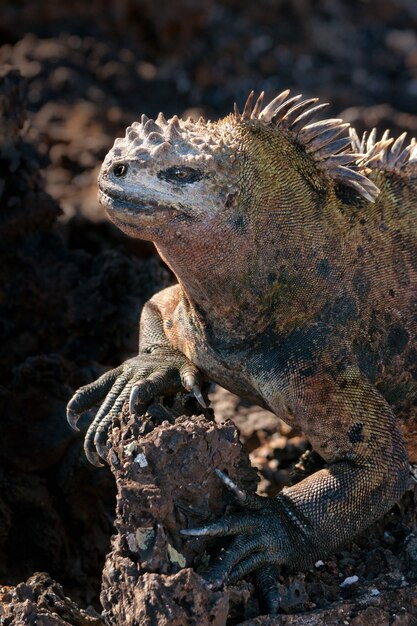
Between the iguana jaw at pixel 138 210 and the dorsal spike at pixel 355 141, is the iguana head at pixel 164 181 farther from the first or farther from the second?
the dorsal spike at pixel 355 141

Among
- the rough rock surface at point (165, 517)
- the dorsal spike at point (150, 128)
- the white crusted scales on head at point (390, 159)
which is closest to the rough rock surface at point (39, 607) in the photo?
the rough rock surface at point (165, 517)

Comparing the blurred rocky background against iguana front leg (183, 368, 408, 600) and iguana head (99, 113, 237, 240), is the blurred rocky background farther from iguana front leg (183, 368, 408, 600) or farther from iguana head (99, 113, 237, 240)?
iguana head (99, 113, 237, 240)

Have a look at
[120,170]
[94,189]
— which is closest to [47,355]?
[120,170]

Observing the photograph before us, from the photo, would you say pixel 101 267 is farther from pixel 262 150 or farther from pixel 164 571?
pixel 164 571

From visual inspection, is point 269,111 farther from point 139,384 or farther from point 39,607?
point 39,607

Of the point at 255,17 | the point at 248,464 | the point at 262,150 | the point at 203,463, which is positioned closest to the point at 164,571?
the point at 203,463

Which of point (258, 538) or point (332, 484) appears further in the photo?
point (332, 484)
